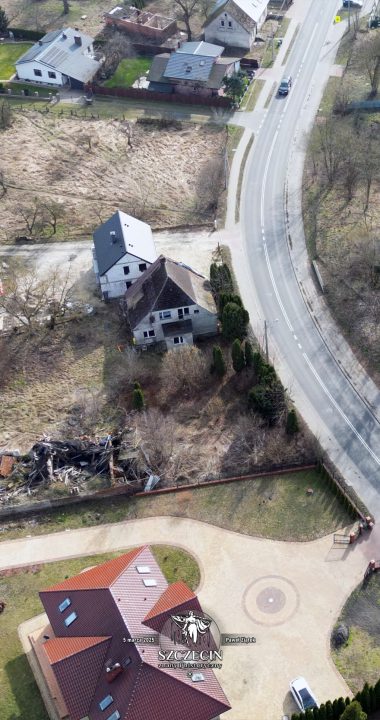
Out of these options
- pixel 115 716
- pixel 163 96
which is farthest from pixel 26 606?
pixel 163 96

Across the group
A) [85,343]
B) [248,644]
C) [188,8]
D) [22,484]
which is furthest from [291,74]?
[248,644]

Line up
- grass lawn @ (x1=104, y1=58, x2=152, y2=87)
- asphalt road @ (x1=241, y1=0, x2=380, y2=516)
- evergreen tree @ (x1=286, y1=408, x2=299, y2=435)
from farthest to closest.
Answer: grass lawn @ (x1=104, y1=58, x2=152, y2=87)
asphalt road @ (x1=241, y1=0, x2=380, y2=516)
evergreen tree @ (x1=286, y1=408, x2=299, y2=435)

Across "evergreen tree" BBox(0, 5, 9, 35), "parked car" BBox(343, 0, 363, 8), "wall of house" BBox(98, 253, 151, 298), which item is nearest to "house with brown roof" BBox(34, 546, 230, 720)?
"wall of house" BBox(98, 253, 151, 298)

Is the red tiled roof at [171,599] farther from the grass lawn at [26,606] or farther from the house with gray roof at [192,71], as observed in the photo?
the house with gray roof at [192,71]

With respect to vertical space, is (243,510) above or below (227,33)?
below

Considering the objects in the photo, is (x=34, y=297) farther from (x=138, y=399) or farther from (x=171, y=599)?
(x=171, y=599)

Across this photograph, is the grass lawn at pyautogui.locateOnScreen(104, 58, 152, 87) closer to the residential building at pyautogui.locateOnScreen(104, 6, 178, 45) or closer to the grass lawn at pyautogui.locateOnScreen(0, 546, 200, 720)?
the residential building at pyautogui.locateOnScreen(104, 6, 178, 45)
